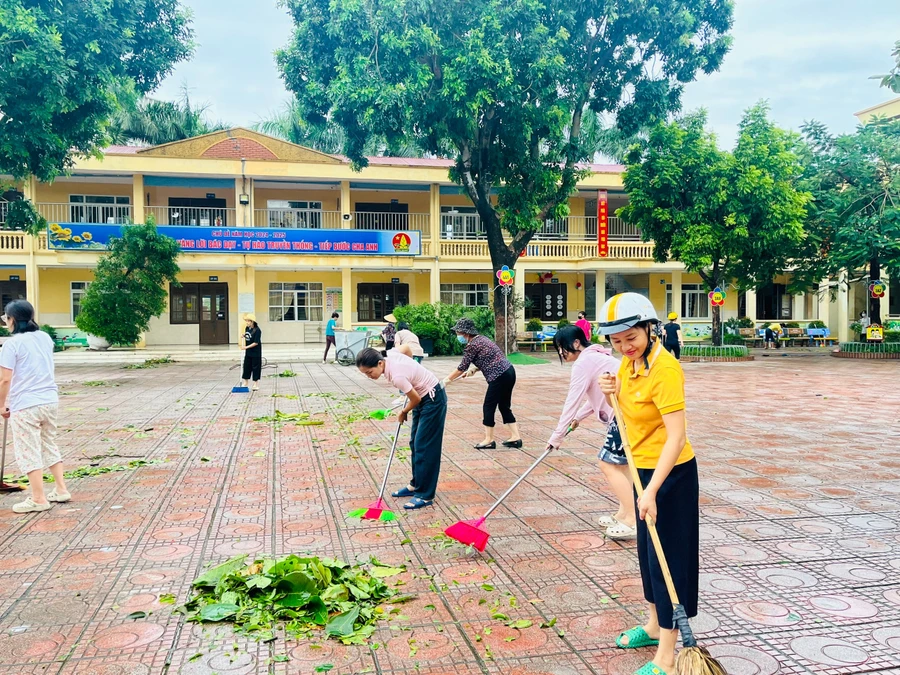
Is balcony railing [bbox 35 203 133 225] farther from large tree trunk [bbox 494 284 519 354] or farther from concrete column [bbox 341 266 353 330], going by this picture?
large tree trunk [bbox 494 284 519 354]

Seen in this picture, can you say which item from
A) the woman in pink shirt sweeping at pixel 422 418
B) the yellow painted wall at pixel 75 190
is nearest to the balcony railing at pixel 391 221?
the yellow painted wall at pixel 75 190

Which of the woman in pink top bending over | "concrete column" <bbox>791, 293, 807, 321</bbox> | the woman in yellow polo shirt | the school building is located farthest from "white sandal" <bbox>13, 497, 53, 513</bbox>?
"concrete column" <bbox>791, 293, 807, 321</bbox>

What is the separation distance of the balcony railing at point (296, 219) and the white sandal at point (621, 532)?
23617mm

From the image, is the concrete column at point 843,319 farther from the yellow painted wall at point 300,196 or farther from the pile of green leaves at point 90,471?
the pile of green leaves at point 90,471

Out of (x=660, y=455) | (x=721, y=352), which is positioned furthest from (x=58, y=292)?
(x=660, y=455)

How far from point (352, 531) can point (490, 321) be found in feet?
62.0

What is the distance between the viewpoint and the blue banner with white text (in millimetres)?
22906

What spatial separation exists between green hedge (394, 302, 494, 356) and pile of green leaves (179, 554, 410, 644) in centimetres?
1798

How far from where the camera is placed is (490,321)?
23500 millimetres

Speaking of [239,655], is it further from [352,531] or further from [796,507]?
[796,507]

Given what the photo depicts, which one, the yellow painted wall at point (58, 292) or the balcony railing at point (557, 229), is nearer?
the yellow painted wall at point (58, 292)

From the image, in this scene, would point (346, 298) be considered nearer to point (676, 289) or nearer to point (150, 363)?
point (150, 363)

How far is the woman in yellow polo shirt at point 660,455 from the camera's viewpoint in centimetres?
267

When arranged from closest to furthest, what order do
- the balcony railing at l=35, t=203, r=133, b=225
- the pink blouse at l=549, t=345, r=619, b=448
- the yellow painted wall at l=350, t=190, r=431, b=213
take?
the pink blouse at l=549, t=345, r=619, b=448, the balcony railing at l=35, t=203, r=133, b=225, the yellow painted wall at l=350, t=190, r=431, b=213
